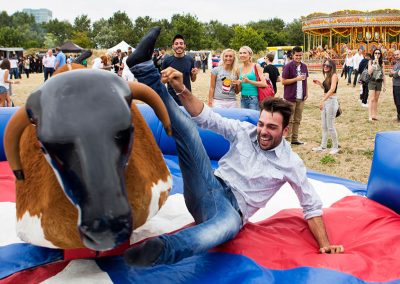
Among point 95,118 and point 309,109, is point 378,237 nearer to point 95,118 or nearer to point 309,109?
point 95,118

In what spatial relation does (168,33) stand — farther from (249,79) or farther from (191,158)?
(191,158)

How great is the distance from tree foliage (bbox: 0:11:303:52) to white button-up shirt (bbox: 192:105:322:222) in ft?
107

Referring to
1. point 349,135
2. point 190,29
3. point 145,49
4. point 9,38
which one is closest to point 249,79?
point 349,135

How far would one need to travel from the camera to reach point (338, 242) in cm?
242

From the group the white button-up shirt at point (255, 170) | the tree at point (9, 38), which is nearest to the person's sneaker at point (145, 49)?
the white button-up shirt at point (255, 170)

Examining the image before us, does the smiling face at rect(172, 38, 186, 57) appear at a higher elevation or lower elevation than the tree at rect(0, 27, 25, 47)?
lower

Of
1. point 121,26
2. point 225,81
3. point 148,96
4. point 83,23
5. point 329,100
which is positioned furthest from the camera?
point 83,23

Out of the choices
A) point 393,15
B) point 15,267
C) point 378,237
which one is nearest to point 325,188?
point 378,237

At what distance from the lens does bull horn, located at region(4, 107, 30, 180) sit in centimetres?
151

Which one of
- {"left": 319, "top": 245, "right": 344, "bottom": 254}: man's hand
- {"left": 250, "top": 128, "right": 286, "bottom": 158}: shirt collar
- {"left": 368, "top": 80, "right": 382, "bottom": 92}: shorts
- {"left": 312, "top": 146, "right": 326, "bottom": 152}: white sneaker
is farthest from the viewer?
{"left": 368, "top": 80, "right": 382, "bottom": 92}: shorts

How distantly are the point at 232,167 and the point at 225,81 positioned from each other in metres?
2.74

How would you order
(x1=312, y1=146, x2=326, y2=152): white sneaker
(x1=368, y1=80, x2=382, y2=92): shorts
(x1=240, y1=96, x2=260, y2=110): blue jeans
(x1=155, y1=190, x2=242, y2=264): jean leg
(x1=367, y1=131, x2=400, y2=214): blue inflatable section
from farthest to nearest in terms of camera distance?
(x1=368, y1=80, x2=382, y2=92): shorts, (x1=312, y1=146, x2=326, y2=152): white sneaker, (x1=240, y1=96, x2=260, y2=110): blue jeans, (x1=367, y1=131, x2=400, y2=214): blue inflatable section, (x1=155, y1=190, x2=242, y2=264): jean leg

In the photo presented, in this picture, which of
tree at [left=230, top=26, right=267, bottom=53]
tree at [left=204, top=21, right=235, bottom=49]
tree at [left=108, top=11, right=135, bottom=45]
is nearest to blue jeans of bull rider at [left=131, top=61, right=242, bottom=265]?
tree at [left=230, top=26, right=267, bottom=53]

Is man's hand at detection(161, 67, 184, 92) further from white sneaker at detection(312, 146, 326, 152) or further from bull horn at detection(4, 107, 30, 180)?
white sneaker at detection(312, 146, 326, 152)
